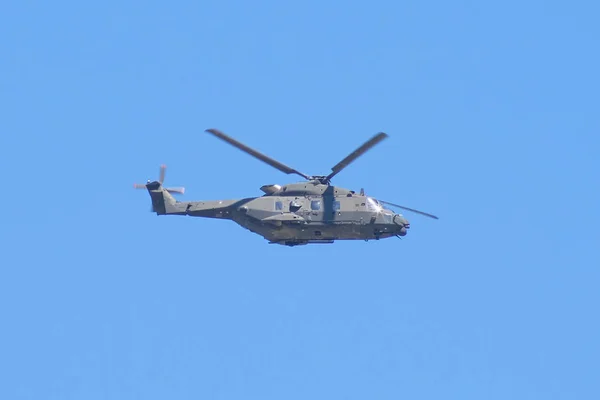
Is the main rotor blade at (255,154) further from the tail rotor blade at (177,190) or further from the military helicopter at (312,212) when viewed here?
the tail rotor blade at (177,190)

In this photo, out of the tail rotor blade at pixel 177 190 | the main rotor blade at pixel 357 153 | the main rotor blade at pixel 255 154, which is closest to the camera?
the main rotor blade at pixel 357 153

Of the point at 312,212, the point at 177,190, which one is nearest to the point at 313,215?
the point at 312,212

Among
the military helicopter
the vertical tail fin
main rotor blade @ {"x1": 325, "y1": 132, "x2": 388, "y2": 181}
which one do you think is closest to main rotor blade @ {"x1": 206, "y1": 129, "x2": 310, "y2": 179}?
the military helicopter

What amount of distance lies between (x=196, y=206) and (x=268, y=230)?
148 inches

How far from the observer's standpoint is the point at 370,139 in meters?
41.6

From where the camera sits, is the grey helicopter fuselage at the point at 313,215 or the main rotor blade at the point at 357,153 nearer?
the main rotor blade at the point at 357,153

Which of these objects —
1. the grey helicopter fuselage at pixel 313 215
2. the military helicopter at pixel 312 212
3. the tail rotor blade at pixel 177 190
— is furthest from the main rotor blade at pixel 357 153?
the tail rotor blade at pixel 177 190

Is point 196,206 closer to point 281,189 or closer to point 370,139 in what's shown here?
point 281,189

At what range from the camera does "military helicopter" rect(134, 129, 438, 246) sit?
141 feet

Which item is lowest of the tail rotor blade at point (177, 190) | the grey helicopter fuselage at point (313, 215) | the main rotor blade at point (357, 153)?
the grey helicopter fuselage at point (313, 215)

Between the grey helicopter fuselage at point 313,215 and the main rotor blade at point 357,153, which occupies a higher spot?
the main rotor blade at point 357,153

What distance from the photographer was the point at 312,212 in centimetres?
4325

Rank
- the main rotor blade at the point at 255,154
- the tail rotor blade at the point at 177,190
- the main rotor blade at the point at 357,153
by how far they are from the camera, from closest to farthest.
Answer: the main rotor blade at the point at 357,153 < the main rotor blade at the point at 255,154 < the tail rotor blade at the point at 177,190

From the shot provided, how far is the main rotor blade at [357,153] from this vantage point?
136ft
